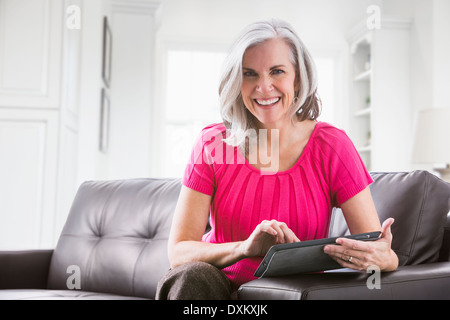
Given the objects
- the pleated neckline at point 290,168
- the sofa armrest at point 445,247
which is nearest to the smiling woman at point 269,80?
the pleated neckline at point 290,168

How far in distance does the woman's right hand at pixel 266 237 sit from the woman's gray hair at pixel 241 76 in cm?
34

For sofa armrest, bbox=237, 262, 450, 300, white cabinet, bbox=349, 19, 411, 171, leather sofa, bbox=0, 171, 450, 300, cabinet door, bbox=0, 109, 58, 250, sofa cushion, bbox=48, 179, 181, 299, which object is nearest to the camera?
sofa armrest, bbox=237, 262, 450, 300

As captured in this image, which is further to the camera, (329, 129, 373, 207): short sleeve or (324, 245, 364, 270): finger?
(329, 129, 373, 207): short sleeve

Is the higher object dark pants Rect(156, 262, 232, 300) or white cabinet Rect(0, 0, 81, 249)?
white cabinet Rect(0, 0, 81, 249)

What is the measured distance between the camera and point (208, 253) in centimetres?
108

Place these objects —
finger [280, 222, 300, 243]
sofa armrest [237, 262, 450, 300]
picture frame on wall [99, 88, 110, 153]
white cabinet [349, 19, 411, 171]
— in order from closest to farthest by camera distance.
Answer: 1. sofa armrest [237, 262, 450, 300]
2. finger [280, 222, 300, 243]
3. picture frame on wall [99, 88, 110, 153]
4. white cabinet [349, 19, 411, 171]

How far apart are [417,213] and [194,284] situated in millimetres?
684

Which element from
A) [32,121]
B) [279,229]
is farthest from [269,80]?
[32,121]

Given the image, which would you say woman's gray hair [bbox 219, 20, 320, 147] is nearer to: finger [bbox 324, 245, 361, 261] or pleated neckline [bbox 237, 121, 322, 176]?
pleated neckline [bbox 237, 121, 322, 176]

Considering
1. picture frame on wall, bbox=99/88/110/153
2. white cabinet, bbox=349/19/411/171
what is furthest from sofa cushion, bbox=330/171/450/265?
white cabinet, bbox=349/19/411/171

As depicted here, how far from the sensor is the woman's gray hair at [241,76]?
1.22 metres

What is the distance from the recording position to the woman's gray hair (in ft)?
4.01

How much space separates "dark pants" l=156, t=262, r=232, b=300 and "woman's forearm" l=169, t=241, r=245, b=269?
0.07 meters
